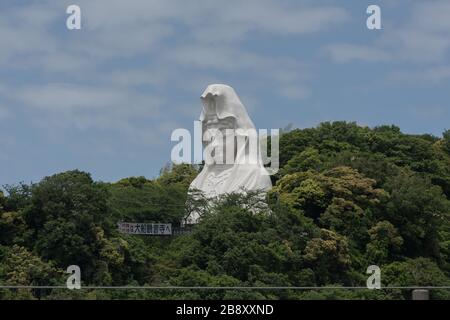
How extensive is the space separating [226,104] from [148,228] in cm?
389

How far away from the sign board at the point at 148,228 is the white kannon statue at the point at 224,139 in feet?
4.50

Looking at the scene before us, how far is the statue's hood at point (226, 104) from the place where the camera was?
2881cm

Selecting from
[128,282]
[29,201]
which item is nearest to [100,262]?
[128,282]

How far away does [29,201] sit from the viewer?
2408 cm

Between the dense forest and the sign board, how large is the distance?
1.31ft

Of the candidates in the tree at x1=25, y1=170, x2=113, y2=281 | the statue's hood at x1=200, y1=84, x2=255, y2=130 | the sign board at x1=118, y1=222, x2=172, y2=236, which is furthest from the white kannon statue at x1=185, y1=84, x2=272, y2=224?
the tree at x1=25, y1=170, x2=113, y2=281

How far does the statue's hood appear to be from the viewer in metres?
28.8

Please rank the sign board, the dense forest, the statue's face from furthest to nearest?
the statue's face < the sign board < the dense forest

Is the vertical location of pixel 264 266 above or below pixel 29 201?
below

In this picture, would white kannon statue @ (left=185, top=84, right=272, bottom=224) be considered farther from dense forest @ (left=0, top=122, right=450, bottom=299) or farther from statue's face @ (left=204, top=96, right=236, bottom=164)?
dense forest @ (left=0, top=122, right=450, bottom=299)

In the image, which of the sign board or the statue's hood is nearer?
the sign board

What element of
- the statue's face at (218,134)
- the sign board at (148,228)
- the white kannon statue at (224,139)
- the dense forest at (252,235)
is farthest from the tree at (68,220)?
the statue's face at (218,134)
